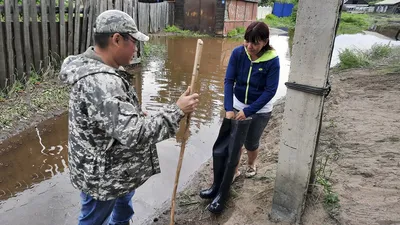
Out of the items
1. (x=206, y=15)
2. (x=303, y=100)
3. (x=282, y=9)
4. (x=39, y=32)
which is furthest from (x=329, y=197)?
(x=282, y=9)

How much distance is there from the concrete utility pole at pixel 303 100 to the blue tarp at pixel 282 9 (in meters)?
39.2

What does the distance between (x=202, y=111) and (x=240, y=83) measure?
3097mm

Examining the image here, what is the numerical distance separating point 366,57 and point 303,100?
383 inches

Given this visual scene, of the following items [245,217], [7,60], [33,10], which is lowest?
[245,217]

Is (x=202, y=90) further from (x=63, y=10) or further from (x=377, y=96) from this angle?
(x=377, y=96)

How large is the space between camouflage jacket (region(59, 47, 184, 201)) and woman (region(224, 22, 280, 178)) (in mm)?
1199

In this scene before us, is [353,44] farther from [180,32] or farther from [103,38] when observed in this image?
[103,38]

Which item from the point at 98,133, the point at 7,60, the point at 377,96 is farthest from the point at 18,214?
the point at 377,96

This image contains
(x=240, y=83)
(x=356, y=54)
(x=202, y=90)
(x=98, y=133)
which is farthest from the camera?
(x=356, y=54)

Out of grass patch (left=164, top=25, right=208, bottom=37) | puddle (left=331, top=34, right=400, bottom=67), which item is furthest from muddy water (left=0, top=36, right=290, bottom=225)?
grass patch (left=164, top=25, right=208, bottom=37)

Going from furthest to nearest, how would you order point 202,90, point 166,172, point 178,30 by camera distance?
1. point 178,30
2. point 202,90
3. point 166,172

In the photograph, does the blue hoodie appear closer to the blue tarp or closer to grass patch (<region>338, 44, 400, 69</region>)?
grass patch (<region>338, 44, 400, 69</region>)

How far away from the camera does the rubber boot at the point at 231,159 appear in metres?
2.75

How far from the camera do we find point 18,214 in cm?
305
